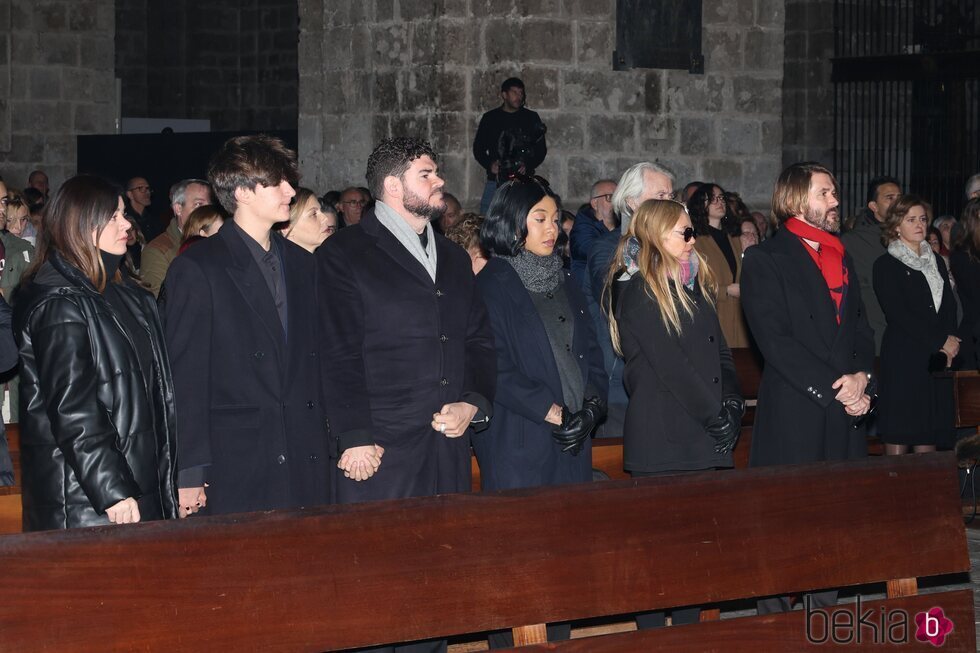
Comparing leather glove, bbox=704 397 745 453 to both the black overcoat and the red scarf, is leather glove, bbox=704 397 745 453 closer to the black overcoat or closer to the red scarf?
the red scarf

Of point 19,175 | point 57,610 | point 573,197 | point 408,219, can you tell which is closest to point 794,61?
point 573,197

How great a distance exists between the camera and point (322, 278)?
4.43 metres

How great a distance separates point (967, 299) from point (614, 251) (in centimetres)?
305

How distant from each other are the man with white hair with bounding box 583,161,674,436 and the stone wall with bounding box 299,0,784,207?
15.2 feet

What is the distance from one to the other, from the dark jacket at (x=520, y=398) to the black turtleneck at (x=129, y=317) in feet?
4.09

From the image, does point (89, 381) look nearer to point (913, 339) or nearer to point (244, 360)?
point (244, 360)

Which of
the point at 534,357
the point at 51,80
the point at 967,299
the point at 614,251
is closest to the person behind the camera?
the point at 534,357

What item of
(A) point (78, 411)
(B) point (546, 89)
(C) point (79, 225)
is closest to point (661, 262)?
(C) point (79, 225)

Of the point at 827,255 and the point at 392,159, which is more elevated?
the point at 392,159

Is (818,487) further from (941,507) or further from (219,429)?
(219,429)

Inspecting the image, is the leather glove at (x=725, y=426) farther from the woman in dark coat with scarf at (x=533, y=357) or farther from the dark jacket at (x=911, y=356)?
the dark jacket at (x=911, y=356)

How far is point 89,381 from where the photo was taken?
378cm

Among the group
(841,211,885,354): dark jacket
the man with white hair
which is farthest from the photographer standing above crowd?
the man with white hair

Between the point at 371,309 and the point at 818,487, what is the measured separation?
134cm
